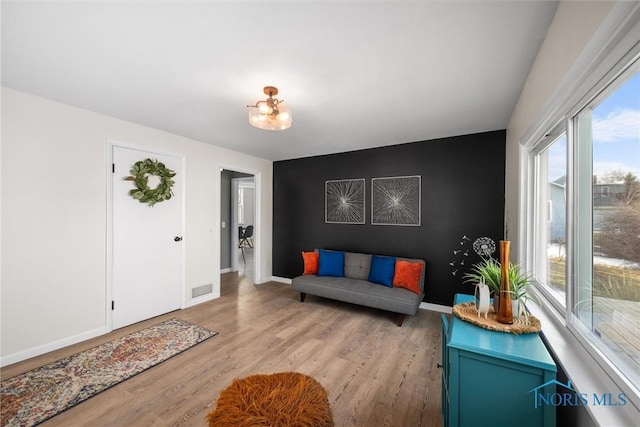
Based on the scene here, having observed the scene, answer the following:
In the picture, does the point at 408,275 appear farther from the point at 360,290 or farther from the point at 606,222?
the point at 606,222

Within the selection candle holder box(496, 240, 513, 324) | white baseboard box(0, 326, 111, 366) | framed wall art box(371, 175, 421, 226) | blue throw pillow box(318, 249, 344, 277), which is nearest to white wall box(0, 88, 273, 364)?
white baseboard box(0, 326, 111, 366)

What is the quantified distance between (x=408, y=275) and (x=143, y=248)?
3281 millimetres

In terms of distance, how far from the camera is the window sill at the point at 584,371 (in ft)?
2.53

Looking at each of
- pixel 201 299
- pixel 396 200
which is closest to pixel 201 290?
pixel 201 299

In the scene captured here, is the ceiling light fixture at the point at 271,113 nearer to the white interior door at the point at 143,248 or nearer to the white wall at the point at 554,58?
the white wall at the point at 554,58

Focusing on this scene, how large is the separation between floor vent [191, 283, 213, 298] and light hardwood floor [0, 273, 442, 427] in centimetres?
20

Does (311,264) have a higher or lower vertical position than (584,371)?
lower

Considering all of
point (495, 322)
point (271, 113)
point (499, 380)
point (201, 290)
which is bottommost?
point (201, 290)

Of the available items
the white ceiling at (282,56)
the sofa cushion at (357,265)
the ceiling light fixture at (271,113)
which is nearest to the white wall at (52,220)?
the white ceiling at (282,56)

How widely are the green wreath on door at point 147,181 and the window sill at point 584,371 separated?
3712 millimetres

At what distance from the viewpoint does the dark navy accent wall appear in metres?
3.12

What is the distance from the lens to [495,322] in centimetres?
132

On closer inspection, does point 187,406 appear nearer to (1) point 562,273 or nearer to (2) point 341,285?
(2) point 341,285

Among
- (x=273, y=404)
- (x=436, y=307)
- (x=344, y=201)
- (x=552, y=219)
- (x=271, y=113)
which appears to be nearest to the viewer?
(x=273, y=404)
